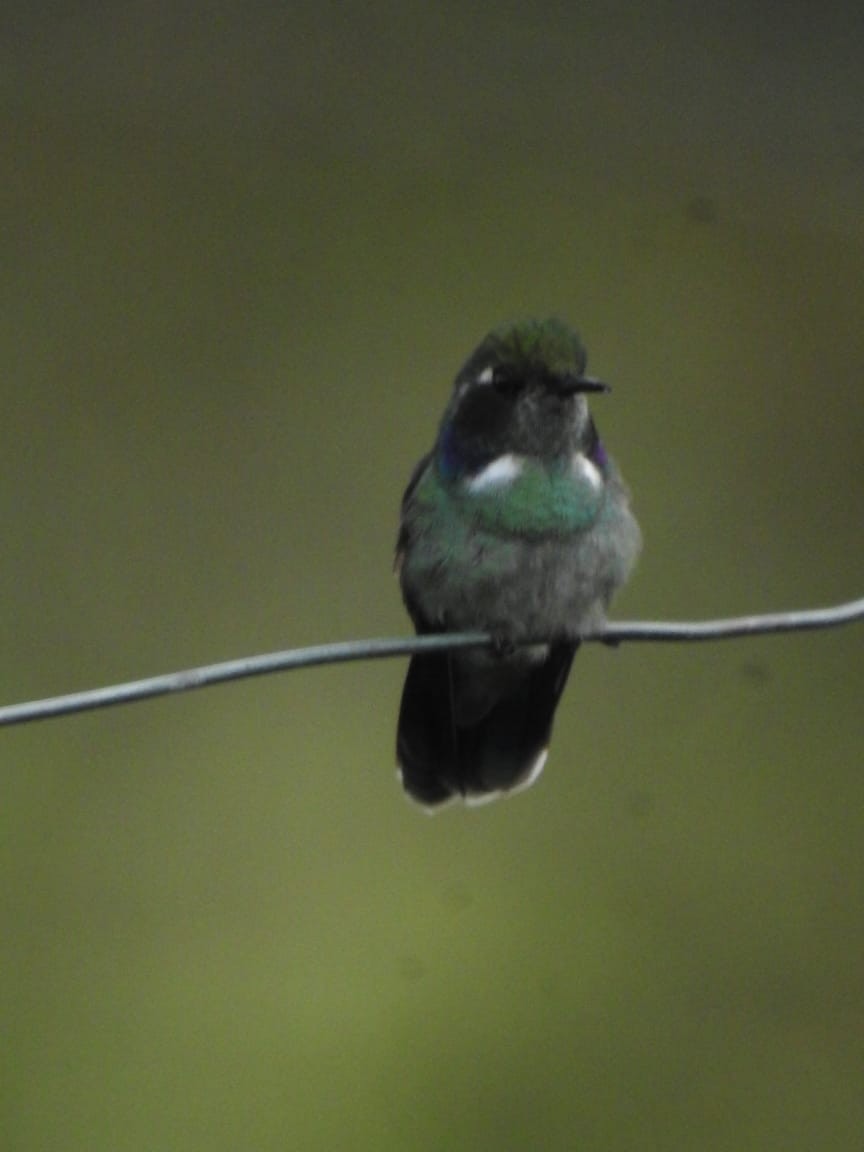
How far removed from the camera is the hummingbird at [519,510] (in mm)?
1955

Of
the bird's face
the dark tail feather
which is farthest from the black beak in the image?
the dark tail feather

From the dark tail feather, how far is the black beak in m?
0.47

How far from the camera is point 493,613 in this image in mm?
2023

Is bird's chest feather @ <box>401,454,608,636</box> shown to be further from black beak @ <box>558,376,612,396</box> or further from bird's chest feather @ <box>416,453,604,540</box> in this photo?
black beak @ <box>558,376,612,396</box>

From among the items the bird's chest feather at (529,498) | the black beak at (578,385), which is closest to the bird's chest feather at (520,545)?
the bird's chest feather at (529,498)

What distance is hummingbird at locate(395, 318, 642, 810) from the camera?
1.96 m

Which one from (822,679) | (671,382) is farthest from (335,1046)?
(671,382)

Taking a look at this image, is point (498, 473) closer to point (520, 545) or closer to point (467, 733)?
point (520, 545)

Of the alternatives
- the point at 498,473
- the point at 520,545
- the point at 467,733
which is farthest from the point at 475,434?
the point at 467,733

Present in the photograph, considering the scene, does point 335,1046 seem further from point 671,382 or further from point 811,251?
point 811,251

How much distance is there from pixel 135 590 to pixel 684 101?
57.4 inches

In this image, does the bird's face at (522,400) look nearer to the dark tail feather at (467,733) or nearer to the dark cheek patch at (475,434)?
the dark cheek patch at (475,434)

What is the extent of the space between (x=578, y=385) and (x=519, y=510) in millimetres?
193

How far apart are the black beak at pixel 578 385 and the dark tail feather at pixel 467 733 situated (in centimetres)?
47
